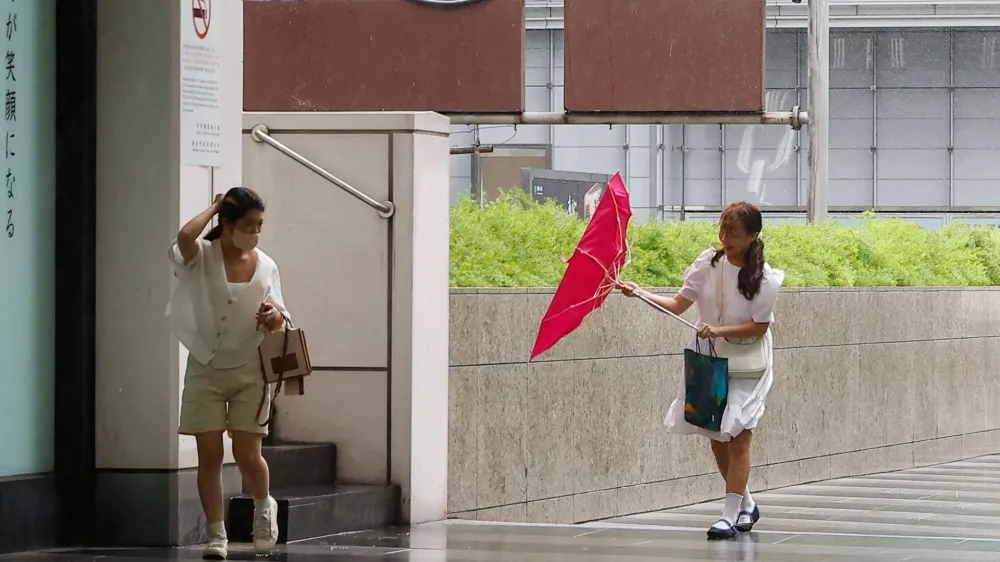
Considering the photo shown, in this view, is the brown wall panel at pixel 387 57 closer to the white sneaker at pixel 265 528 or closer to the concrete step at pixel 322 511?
the concrete step at pixel 322 511

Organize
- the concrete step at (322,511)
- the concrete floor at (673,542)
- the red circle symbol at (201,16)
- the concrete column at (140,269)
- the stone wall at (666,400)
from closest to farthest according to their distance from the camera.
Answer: the concrete floor at (673,542)
the concrete column at (140,269)
the red circle symbol at (201,16)
the concrete step at (322,511)
the stone wall at (666,400)

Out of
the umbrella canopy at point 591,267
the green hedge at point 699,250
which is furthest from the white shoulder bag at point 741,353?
the green hedge at point 699,250

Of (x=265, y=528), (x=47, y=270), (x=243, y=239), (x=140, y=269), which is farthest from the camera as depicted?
(x=140, y=269)

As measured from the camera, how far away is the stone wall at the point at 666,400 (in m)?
9.95

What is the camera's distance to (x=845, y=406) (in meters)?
14.4

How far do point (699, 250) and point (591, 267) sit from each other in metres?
4.31

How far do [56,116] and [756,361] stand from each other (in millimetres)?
3800

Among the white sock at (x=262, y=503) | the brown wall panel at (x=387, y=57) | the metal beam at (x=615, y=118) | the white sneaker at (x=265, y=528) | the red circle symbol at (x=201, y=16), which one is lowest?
the white sneaker at (x=265, y=528)

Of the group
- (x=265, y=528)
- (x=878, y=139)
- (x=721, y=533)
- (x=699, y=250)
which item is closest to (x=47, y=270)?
(x=265, y=528)

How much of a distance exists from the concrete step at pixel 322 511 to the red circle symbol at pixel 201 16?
2.32 metres

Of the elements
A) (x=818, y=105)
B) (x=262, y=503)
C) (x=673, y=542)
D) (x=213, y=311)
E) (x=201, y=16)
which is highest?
(x=818, y=105)

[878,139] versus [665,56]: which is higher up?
[878,139]

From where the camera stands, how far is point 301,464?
29.2ft

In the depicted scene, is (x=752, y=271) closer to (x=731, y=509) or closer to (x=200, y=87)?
(x=731, y=509)
